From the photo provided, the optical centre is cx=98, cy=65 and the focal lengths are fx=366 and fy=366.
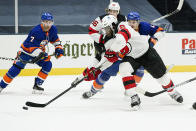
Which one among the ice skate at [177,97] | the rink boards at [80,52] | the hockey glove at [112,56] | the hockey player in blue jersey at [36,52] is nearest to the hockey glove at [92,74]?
the hockey glove at [112,56]

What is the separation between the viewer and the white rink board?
521cm

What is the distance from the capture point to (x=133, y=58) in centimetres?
317

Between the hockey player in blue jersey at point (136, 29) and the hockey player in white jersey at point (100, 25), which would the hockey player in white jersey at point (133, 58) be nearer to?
the hockey player in blue jersey at point (136, 29)

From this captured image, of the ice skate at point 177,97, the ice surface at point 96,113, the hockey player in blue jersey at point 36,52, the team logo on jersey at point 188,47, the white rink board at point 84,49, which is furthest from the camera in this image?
the team logo on jersey at point 188,47

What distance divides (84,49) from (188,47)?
1572 millimetres

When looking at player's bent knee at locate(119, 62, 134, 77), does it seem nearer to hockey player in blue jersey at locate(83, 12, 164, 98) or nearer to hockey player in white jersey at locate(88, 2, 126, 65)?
hockey player in blue jersey at locate(83, 12, 164, 98)

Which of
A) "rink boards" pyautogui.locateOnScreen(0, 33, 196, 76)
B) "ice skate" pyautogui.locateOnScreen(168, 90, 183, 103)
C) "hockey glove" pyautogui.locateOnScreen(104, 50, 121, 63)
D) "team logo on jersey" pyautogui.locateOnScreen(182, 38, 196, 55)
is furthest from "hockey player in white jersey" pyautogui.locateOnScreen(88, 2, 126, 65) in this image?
"team logo on jersey" pyautogui.locateOnScreen(182, 38, 196, 55)

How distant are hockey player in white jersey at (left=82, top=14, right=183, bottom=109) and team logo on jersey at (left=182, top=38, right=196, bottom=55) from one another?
2481mm

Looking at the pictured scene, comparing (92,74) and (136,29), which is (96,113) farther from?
(136,29)

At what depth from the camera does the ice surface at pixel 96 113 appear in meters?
2.42

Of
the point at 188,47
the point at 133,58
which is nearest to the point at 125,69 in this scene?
the point at 133,58

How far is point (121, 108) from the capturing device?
10.0 ft

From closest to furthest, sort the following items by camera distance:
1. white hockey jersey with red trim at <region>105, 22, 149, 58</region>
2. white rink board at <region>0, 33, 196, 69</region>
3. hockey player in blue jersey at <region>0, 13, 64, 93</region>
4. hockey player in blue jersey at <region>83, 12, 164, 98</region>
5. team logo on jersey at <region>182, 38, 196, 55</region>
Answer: white hockey jersey with red trim at <region>105, 22, 149, 58</region> < hockey player in blue jersey at <region>83, 12, 164, 98</region> < hockey player in blue jersey at <region>0, 13, 64, 93</region> < white rink board at <region>0, 33, 196, 69</region> < team logo on jersey at <region>182, 38, 196, 55</region>

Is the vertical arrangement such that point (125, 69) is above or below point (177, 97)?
above
